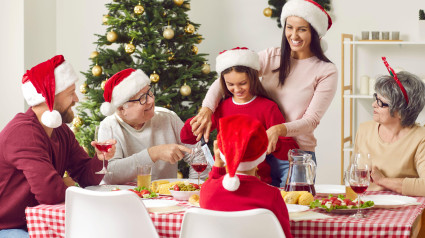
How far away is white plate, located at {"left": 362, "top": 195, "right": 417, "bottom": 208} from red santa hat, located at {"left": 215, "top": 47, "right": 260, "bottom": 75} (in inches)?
34.6

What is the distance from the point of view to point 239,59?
292 centimetres

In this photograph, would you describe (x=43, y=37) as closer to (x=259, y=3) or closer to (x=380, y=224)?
(x=259, y=3)

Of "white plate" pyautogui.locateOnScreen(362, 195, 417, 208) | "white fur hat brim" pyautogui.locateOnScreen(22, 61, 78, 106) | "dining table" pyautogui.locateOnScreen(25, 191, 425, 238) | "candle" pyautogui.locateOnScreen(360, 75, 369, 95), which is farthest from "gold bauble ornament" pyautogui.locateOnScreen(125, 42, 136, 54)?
"white plate" pyautogui.locateOnScreen(362, 195, 417, 208)

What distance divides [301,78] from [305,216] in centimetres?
100

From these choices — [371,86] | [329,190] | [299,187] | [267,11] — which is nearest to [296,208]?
[299,187]

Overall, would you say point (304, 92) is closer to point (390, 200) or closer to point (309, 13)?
point (309, 13)

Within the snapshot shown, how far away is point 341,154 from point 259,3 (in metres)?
1.54

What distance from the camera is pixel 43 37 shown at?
5.51 metres

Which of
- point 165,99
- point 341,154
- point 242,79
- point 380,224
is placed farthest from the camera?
point 341,154

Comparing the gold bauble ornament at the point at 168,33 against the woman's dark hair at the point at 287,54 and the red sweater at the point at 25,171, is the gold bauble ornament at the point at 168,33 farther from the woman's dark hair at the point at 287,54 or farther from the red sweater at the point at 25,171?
the red sweater at the point at 25,171

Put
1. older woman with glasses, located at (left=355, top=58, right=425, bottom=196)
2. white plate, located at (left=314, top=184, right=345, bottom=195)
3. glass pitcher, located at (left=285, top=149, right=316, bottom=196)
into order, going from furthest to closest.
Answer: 1. older woman with glasses, located at (left=355, top=58, right=425, bottom=196)
2. white plate, located at (left=314, top=184, right=345, bottom=195)
3. glass pitcher, located at (left=285, top=149, right=316, bottom=196)

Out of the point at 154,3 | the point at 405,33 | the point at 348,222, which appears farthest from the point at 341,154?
the point at 348,222

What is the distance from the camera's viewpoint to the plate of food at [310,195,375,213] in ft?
6.98

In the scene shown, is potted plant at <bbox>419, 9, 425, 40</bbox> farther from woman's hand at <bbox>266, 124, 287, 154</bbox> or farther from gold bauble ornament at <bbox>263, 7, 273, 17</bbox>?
woman's hand at <bbox>266, 124, 287, 154</bbox>
